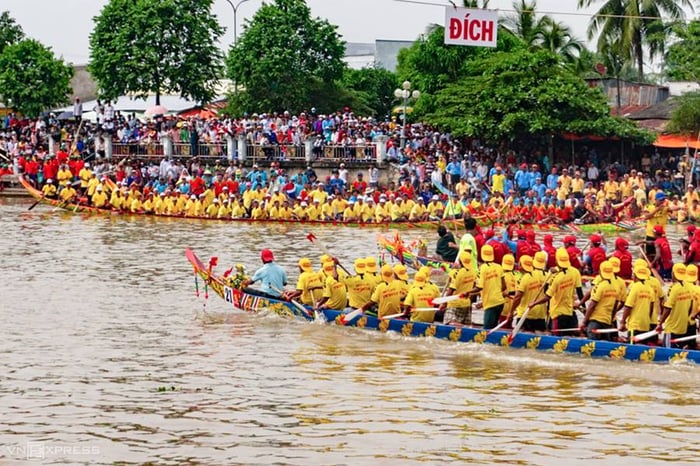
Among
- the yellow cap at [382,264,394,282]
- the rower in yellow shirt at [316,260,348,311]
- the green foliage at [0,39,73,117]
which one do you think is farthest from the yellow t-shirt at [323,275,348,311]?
the green foliage at [0,39,73,117]

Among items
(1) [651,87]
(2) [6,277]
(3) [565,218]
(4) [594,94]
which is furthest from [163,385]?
(1) [651,87]

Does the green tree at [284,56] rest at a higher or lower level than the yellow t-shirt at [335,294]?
higher

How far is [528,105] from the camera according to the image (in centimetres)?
3700

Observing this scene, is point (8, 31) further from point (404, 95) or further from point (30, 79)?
point (404, 95)

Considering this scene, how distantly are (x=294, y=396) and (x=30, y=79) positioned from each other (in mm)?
39503

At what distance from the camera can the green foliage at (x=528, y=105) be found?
36656 mm

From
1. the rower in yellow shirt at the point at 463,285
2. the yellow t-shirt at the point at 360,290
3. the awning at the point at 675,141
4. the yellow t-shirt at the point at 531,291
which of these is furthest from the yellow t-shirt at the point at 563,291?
the awning at the point at 675,141

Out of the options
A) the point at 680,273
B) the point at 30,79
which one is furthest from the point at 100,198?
the point at 680,273

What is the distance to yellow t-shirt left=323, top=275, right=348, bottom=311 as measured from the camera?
57.9ft

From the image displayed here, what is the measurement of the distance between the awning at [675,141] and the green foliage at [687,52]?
5.93ft

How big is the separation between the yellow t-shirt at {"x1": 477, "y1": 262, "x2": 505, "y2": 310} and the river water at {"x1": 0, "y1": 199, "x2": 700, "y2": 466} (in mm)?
617

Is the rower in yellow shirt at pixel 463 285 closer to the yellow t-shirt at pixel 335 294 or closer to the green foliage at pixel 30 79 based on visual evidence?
the yellow t-shirt at pixel 335 294

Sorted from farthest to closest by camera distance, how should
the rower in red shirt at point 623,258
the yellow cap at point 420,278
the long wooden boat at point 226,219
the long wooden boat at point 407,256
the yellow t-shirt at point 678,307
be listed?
the long wooden boat at point 226,219 < the long wooden boat at point 407,256 < the rower in red shirt at point 623,258 < the yellow cap at point 420,278 < the yellow t-shirt at point 678,307

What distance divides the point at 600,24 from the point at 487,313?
32.6 meters
